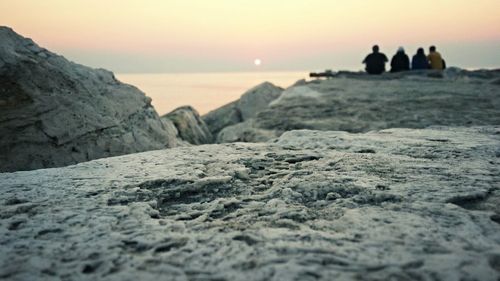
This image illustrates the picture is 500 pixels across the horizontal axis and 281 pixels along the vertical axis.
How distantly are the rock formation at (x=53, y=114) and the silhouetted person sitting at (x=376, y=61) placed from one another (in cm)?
942

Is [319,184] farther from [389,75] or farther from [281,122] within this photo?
[389,75]

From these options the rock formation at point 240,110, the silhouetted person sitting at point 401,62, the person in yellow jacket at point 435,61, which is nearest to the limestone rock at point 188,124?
the rock formation at point 240,110

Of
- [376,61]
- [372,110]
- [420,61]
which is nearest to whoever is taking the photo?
[372,110]

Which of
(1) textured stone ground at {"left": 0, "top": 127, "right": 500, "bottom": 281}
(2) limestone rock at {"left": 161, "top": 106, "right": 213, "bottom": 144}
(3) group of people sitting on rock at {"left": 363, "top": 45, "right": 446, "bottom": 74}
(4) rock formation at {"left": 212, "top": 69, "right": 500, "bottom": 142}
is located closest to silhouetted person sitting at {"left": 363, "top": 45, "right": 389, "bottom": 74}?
(3) group of people sitting on rock at {"left": 363, "top": 45, "right": 446, "bottom": 74}

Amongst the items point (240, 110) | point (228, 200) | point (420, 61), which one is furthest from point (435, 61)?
point (228, 200)

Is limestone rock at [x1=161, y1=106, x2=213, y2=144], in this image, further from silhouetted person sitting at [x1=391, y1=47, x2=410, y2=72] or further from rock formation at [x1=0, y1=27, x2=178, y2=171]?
silhouetted person sitting at [x1=391, y1=47, x2=410, y2=72]

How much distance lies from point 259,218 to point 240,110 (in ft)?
28.1

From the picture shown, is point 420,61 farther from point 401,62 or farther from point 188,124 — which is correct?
point 188,124

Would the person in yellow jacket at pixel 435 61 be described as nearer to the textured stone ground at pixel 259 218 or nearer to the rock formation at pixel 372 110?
the rock formation at pixel 372 110

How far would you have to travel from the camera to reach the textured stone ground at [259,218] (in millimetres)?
1220

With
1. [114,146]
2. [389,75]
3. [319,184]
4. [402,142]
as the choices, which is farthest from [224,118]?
[319,184]

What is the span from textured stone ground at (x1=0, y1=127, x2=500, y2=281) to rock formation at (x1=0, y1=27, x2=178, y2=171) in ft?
3.59

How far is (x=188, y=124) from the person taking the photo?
6.75 m

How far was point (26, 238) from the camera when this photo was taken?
1.44m
